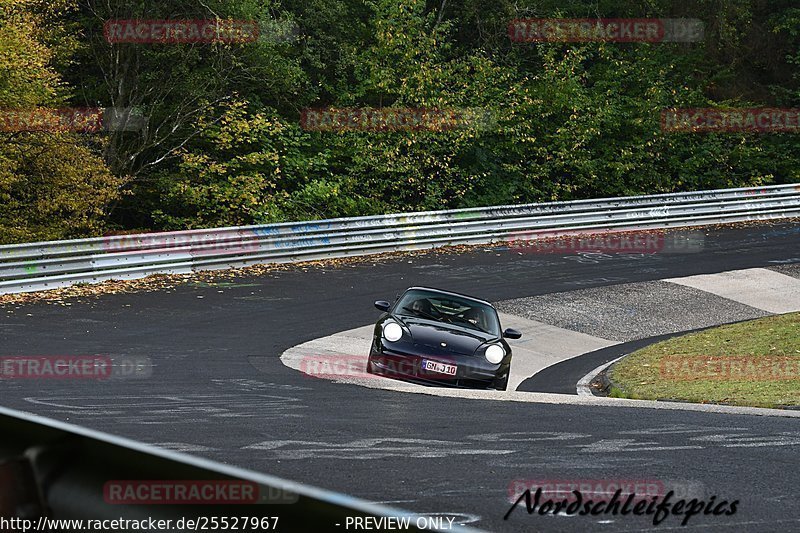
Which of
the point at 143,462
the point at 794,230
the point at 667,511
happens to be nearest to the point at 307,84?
the point at 794,230

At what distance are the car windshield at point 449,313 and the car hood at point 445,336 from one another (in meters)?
0.31

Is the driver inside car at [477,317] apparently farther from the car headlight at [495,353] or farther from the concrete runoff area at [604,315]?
the concrete runoff area at [604,315]

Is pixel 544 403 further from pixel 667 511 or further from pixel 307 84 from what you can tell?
pixel 307 84

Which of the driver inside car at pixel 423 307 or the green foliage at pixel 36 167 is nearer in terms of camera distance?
the driver inside car at pixel 423 307

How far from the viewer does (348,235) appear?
2436cm

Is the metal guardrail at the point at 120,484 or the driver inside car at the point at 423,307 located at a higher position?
the metal guardrail at the point at 120,484

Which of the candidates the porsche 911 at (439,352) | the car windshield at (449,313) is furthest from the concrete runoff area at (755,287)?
the porsche 911 at (439,352)

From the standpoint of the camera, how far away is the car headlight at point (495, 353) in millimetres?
12992

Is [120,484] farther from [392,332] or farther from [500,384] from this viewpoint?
[500,384]

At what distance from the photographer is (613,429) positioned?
7836 millimetres

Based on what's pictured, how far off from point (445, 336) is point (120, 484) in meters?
10.8

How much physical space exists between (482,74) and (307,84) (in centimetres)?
590

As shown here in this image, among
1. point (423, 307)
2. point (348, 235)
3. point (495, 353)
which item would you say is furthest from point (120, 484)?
point (348, 235)

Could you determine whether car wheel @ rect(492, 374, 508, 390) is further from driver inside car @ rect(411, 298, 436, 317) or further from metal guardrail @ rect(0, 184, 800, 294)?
metal guardrail @ rect(0, 184, 800, 294)
